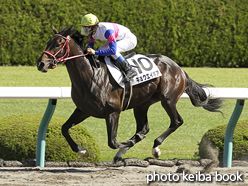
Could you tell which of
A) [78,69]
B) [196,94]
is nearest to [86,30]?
[78,69]

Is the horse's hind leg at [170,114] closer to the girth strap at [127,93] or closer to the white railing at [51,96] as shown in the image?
the white railing at [51,96]

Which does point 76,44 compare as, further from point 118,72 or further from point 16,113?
point 16,113

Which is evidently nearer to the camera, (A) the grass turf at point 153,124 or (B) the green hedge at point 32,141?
(B) the green hedge at point 32,141

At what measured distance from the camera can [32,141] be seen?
4.58 metres

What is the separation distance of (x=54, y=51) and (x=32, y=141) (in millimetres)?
1255

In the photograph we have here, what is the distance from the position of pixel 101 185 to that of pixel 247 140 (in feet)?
6.94

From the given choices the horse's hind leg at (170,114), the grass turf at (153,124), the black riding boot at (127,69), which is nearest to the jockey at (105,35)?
the black riding boot at (127,69)

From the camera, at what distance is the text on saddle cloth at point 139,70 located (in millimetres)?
4082

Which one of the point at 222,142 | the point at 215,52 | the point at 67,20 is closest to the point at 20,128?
the point at 222,142

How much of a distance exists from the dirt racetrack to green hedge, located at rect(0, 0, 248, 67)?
19.6ft

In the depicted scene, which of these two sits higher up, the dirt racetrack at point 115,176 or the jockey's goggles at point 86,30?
the jockey's goggles at point 86,30

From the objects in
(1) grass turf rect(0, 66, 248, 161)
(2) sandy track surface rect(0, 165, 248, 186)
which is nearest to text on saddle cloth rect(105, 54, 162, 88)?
(2) sandy track surface rect(0, 165, 248, 186)

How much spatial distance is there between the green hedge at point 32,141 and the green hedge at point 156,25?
17.7 feet

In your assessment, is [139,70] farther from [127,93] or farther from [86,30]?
[86,30]
